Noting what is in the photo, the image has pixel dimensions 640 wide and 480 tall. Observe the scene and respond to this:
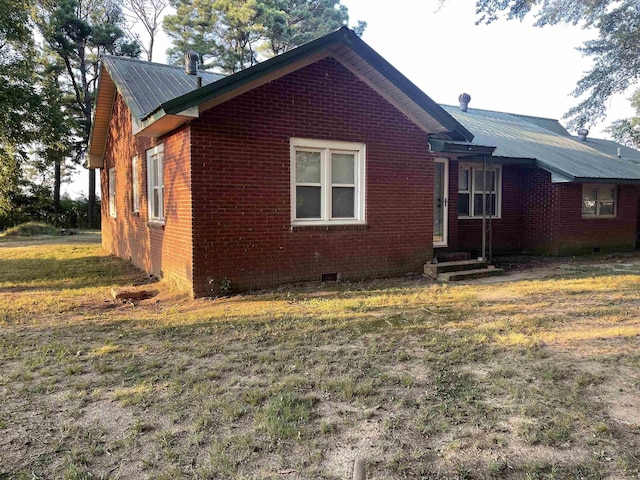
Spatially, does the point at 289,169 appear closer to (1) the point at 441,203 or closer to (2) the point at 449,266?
(2) the point at 449,266

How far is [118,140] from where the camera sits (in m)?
12.1

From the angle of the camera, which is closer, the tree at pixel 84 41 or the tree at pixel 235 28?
the tree at pixel 84 41

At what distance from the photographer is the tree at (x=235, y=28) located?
96.5 feet

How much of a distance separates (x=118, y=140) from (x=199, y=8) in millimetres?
22836

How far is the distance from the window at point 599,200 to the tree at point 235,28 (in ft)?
71.9

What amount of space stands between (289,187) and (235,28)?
88.5 ft

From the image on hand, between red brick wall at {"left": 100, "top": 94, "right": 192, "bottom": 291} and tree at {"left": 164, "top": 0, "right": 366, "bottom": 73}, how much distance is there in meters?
18.7

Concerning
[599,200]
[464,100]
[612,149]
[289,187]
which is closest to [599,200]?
[599,200]

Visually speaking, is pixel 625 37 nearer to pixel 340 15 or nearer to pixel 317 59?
pixel 317 59

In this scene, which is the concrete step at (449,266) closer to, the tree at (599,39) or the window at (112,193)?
the tree at (599,39)

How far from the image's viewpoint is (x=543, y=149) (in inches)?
557

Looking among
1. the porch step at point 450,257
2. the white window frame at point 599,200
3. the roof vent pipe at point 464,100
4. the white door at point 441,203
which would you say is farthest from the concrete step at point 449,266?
the roof vent pipe at point 464,100

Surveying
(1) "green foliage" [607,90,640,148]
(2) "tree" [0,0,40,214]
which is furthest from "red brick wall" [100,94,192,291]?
(1) "green foliage" [607,90,640,148]

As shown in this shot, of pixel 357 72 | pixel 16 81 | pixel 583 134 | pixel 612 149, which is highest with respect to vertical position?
pixel 16 81
